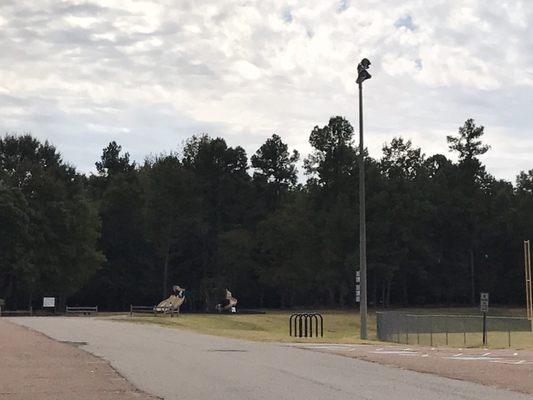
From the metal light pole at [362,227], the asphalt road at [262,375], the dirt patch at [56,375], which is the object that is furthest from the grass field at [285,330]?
the dirt patch at [56,375]

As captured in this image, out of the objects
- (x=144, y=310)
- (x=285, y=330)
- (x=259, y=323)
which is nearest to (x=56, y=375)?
(x=285, y=330)

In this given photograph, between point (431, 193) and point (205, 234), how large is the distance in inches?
1037

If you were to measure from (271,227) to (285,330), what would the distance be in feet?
131

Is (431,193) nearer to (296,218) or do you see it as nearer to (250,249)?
(296,218)

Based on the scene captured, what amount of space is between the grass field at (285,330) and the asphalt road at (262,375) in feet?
25.2

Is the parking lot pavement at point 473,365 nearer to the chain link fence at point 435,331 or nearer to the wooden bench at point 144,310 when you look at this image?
the chain link fence at point 435,331

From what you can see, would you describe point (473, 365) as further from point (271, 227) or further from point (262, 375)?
point (271, 227)

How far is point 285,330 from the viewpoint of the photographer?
44.4 meters

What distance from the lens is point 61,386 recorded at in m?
12.6

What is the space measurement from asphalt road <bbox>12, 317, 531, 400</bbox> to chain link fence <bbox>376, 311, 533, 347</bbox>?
1176 cm

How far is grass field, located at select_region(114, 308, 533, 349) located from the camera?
30.8m

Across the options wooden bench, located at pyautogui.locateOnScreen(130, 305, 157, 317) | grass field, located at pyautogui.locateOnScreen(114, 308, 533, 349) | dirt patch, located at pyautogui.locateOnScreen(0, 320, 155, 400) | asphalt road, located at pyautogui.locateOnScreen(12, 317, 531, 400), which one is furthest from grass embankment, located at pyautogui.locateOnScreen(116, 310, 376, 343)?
dirt patch, located at pyautogui.locateOnScreen(0, 320, 155, 400)

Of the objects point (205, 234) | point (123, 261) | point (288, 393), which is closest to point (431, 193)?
point (205, 234)

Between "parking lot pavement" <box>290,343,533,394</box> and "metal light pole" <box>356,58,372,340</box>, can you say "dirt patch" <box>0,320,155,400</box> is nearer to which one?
"parking lot pavement" <box>290,343,533,394</box>
